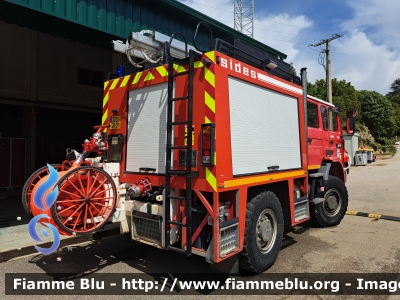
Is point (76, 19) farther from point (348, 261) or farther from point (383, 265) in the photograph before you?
point (383, 265)

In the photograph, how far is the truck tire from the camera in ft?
20.7

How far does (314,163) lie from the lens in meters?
6.23

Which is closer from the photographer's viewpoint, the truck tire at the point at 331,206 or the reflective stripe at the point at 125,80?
the reflective stripe at the point at 125,80

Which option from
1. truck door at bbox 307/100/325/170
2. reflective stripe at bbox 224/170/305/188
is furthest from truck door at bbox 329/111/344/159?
reflective stripe at bbox 224/170/305/188

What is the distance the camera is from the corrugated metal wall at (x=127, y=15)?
581 cm

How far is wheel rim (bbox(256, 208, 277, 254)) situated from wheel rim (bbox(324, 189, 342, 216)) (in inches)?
98.2

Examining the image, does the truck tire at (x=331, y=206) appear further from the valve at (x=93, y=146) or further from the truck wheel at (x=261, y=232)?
the valve at (x=93, y=146)

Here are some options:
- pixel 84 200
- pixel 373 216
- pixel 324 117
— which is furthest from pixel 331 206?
pixel 84 200

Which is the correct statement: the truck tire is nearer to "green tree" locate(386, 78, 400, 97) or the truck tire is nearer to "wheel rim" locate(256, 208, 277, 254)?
"wheel rim" locate(256, 208, 277, 254)

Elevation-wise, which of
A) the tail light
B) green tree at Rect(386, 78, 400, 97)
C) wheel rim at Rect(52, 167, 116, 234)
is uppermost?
green tree at Rect(386, 78, 400, 97)

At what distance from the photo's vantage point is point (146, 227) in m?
4.06

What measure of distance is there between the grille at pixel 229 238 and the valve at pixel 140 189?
114 centimetres

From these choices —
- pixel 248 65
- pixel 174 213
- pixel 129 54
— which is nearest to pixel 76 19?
pixel 129 54

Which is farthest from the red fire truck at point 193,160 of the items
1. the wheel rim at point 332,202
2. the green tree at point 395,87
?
the green tree at point 395,87
